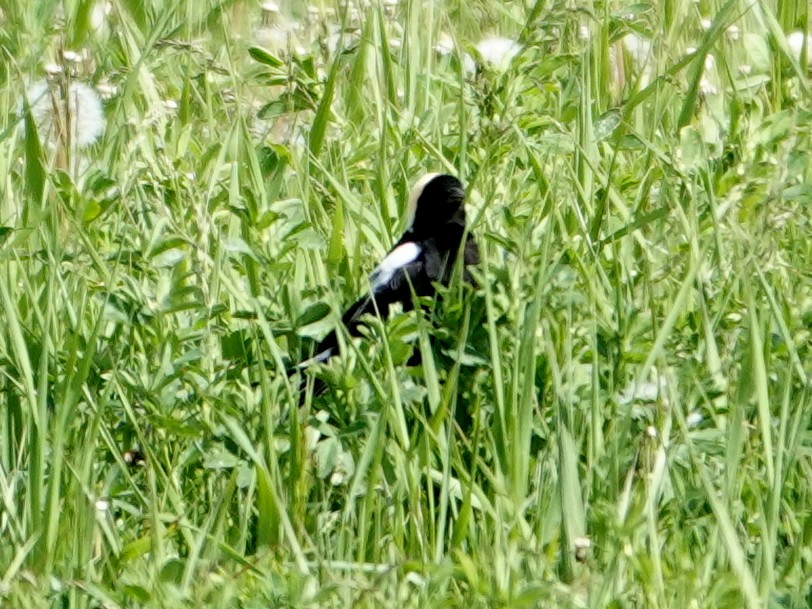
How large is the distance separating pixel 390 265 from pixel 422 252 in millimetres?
228

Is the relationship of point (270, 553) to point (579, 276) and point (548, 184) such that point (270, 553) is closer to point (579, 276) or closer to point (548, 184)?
point (579, 276)

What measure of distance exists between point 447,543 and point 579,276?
554 millimetres

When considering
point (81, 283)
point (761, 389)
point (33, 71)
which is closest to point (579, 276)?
point (761, 389)

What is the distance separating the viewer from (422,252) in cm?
358

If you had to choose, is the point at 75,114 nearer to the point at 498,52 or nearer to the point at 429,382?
the point at 498,52

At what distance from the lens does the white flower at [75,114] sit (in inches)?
149

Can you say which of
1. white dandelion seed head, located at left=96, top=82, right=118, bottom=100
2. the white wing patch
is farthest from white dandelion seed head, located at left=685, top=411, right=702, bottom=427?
white dandelion seed head, located at left=96, top=82, right=118, bottom=100

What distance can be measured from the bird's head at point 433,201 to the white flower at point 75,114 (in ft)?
2.46

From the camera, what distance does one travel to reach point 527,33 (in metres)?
3.25

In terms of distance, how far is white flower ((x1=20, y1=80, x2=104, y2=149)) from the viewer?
378cm

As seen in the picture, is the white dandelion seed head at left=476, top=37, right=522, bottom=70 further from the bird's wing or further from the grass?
the bird's wing

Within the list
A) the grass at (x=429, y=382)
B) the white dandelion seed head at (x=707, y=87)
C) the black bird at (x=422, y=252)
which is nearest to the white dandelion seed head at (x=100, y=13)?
the grass at (x=429, y=382)

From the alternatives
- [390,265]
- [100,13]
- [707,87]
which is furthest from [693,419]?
[100,13]

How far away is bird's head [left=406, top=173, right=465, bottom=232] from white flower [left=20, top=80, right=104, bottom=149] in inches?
29.5
